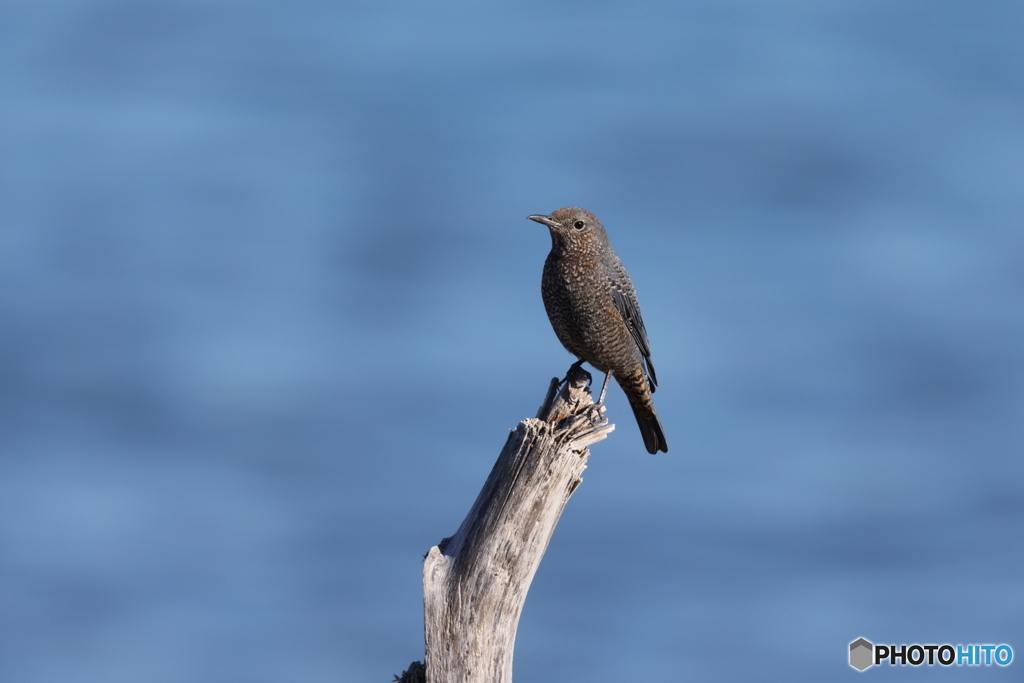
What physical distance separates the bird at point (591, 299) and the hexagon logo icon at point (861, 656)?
→ 3055mm

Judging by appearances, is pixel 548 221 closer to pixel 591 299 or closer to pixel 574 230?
pixel 574 230

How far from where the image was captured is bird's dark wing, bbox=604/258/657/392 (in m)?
9.26

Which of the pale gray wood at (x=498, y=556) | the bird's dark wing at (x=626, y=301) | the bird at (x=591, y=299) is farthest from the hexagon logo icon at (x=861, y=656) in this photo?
the pale gray wood at (x=498, y=556)

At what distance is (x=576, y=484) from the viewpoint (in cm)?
619

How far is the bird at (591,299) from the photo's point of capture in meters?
9.07

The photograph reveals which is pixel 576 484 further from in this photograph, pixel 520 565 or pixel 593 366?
pixel 593 366

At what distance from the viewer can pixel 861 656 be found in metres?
10.1

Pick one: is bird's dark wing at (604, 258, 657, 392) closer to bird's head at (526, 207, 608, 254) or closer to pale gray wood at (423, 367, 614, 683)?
bird's head at (526, 207, 608, 254)

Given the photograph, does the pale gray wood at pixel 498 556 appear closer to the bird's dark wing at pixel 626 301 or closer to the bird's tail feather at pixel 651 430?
the bird's dark wing at pixel 626 301

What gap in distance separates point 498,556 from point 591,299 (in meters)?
3.61

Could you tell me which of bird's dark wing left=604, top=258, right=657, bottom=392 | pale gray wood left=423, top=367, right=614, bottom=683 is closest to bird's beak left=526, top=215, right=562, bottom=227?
bird's dark wing left=604, top=258, right=657, bottom=392

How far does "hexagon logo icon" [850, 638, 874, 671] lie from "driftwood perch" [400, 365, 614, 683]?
4.99m

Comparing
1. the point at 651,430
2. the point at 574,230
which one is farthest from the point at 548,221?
the point at 651,430

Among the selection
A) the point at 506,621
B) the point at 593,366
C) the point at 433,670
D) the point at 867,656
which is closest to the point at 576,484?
the point at 506,621
